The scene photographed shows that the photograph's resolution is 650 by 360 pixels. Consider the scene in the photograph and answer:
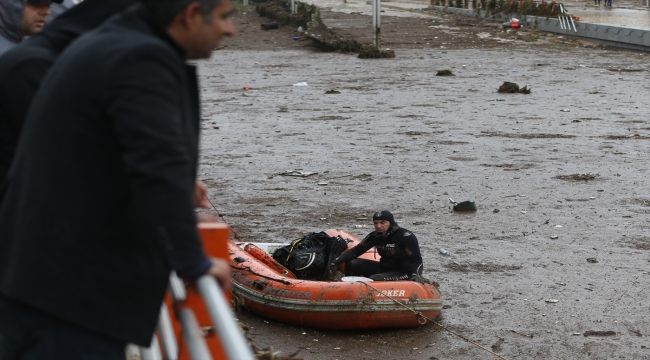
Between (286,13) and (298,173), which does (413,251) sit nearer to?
(298,173)

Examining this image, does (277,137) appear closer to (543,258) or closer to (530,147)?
(530,147)

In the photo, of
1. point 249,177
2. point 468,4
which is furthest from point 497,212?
point 468,4

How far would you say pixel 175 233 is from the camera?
6.54 feet

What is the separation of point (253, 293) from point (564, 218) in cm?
430

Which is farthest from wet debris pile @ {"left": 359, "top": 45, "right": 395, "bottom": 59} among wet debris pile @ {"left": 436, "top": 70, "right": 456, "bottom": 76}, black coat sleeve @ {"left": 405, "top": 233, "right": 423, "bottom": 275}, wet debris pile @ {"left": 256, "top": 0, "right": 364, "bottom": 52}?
black coat sleeve @ {"left": 405, "top": 233, "right": 423, "bottom": 275}

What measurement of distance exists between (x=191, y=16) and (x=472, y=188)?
10.1m

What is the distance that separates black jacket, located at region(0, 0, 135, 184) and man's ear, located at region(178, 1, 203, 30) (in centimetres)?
88

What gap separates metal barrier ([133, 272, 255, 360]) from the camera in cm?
176

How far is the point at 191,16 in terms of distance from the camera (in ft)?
7.02

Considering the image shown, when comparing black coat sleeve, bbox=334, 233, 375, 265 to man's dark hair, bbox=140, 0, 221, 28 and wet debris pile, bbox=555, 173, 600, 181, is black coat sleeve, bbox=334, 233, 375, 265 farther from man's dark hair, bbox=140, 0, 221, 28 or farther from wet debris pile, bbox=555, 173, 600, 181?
man's dark hair, bbox=140, 0, 221, 28

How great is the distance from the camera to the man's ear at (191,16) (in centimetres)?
212

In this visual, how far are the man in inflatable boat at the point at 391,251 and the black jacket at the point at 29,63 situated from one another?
5183mm

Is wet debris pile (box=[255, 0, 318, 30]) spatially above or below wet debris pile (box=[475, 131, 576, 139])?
below

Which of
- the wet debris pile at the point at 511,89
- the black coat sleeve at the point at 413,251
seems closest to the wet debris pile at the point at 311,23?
the wet debris pile at the point at 511,89
